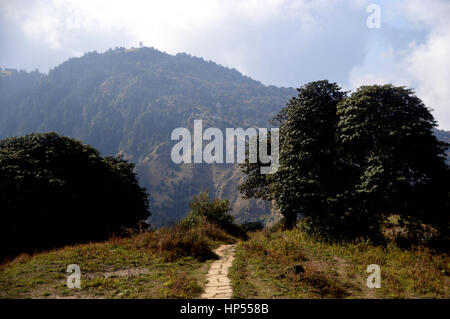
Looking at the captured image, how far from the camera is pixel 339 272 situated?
10.0m

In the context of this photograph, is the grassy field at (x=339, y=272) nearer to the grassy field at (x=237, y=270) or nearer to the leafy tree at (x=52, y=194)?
the grassy field at (x=237, y=270)

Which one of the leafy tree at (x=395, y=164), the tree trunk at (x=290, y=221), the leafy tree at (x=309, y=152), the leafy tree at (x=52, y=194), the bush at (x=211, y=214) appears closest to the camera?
the leafy tree at (x=395, y=164)

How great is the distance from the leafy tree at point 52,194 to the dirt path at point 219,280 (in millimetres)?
6194

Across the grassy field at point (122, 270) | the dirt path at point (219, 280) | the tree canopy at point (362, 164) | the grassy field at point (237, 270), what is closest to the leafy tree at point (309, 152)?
the tree canopy at point (362, 164)

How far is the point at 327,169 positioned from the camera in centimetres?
1561

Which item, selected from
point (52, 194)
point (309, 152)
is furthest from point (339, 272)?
point (52, 194)

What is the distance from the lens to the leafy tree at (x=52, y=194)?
1620cm

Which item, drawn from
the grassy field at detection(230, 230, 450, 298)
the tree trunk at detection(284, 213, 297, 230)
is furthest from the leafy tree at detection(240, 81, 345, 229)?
the tree trunk at detection(284, 213, 297, 230)

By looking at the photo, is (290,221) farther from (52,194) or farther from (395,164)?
(52,194)

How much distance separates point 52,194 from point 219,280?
14626 millimetres

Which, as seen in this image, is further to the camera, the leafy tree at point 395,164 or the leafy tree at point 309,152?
the leafy tree at point 309,152
